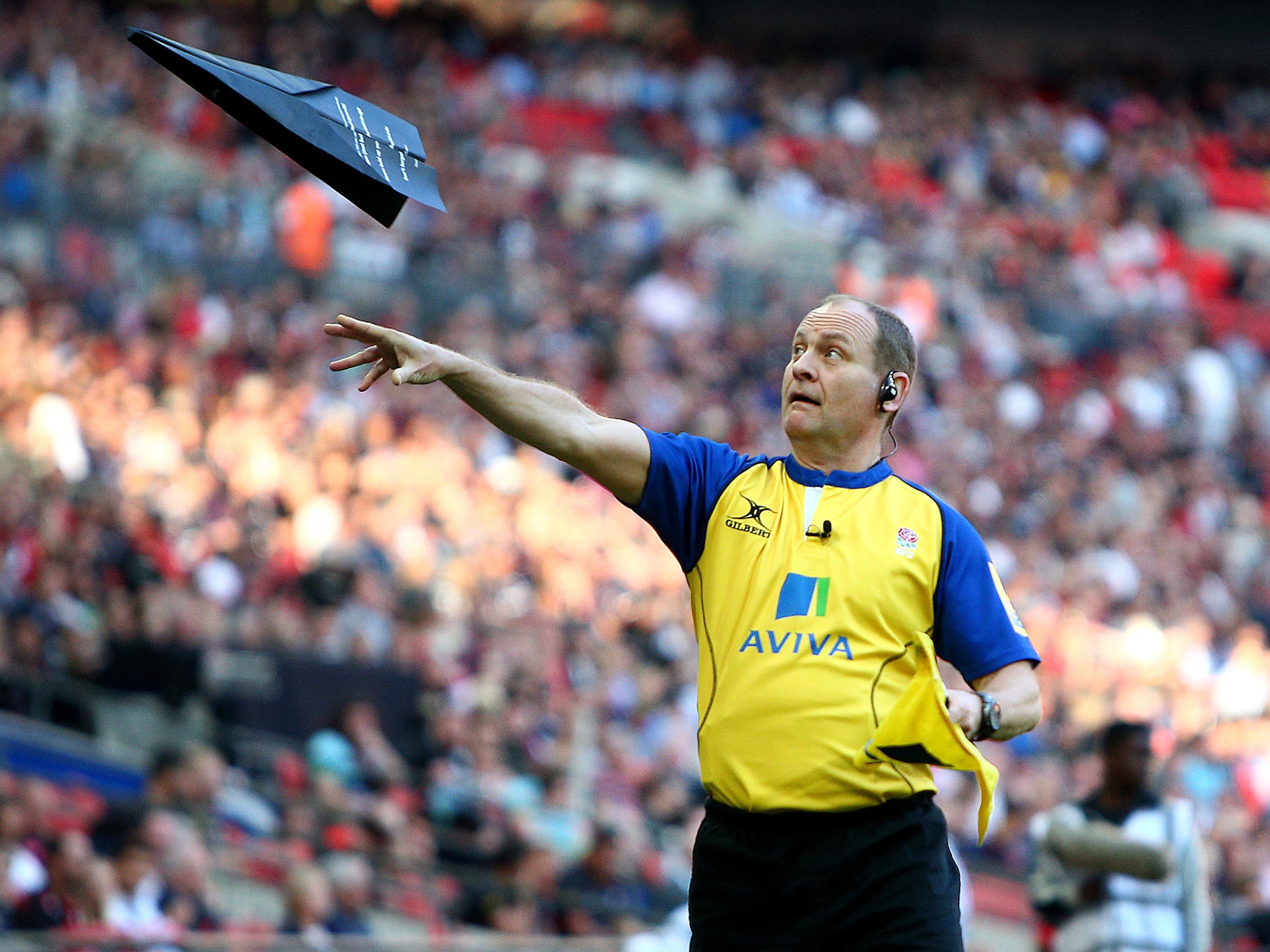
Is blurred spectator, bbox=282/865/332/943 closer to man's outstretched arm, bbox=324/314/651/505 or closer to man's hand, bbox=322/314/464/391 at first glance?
man's outstretched arm, bbox=324/314/651/505

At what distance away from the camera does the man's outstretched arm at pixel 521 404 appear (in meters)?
3.72

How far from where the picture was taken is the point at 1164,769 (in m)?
13.1

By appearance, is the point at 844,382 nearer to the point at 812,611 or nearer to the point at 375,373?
the point at 812,611

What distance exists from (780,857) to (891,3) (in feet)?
89.0

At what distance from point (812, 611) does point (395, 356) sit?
1056 millimetres

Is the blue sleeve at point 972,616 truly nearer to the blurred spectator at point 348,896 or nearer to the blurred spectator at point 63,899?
the blurred spectator at point 63,899

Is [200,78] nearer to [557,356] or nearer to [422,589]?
[422,589]

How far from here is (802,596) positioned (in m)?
3.80

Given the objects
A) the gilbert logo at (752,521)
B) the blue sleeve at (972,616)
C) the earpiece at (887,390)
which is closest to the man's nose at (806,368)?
the earpiece at (887,390)

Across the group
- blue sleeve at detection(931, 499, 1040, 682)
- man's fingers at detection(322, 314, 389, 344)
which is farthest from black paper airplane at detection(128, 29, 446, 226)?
blue sleeve at detection(931, 499, 1040, 682)

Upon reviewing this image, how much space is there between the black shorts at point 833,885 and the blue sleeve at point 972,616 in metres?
0.34

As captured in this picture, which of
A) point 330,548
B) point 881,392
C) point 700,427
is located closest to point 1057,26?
point 700,427

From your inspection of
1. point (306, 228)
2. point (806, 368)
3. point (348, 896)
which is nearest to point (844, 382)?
point (806, 368)

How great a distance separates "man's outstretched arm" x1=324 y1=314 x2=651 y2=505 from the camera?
372cm
